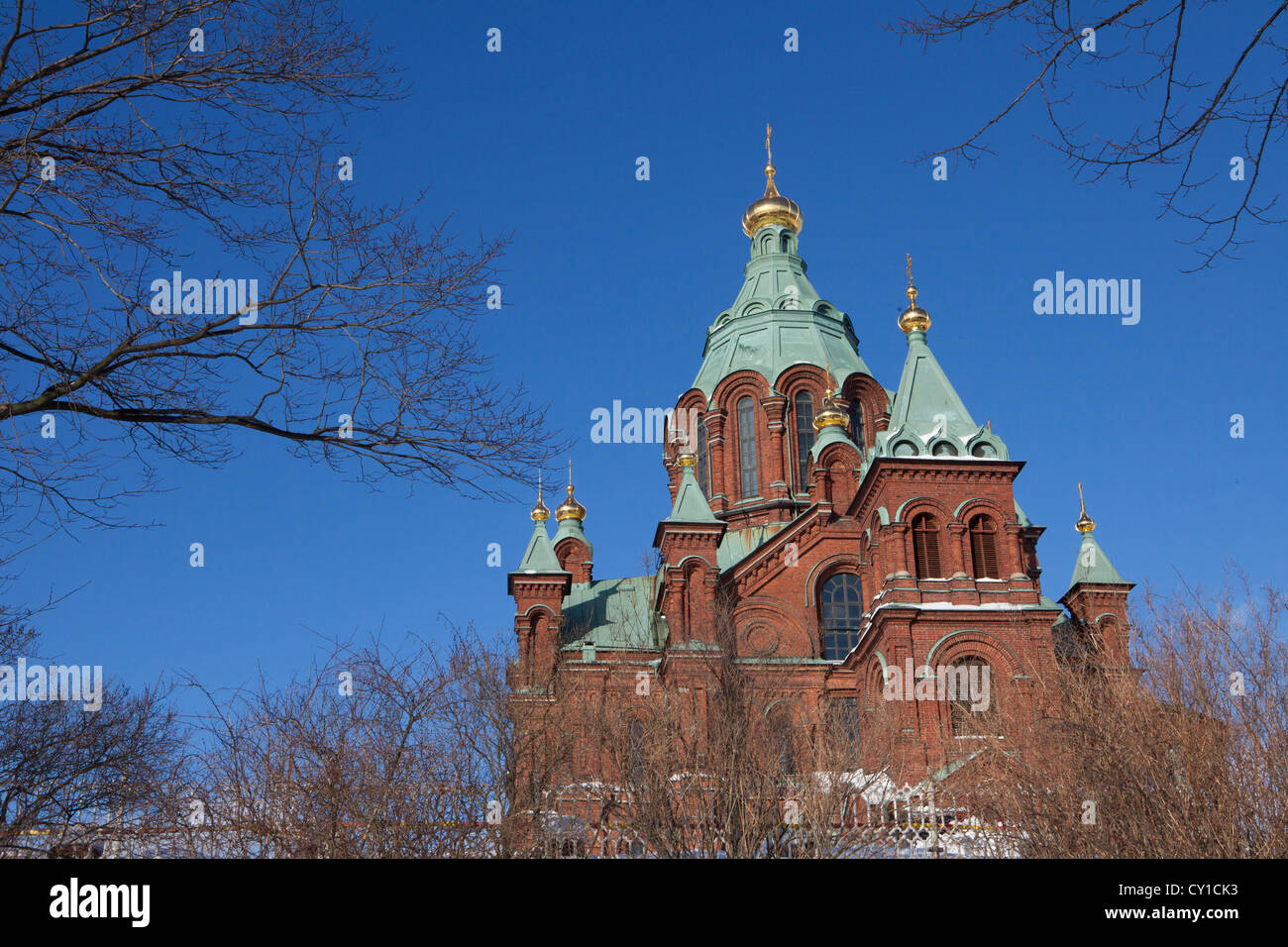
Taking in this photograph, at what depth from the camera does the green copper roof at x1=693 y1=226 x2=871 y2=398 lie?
45562mm

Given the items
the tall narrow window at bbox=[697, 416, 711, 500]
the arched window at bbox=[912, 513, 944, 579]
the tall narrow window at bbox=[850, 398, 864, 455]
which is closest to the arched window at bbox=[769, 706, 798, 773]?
the arched window at bbox=[912, 513, 944, 579]

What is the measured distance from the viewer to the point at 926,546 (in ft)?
106

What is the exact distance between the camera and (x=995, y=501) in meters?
32.7

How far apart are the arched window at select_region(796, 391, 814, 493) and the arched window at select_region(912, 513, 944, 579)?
10411 millimetres

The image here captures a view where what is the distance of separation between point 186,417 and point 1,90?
2.37 m

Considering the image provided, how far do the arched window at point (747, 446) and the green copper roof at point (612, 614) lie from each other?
5509 mm

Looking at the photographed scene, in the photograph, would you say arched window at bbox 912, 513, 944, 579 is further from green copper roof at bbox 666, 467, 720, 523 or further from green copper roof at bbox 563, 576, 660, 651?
green copper roof at bbox 563, 576, 660, 651

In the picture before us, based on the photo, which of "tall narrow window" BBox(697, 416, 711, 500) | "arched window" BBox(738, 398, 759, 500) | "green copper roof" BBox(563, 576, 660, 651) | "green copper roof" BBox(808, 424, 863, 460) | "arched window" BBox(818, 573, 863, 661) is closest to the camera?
"arched window" BBox(818, 573, 863, 661)

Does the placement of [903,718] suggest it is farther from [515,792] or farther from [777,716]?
[515,792]

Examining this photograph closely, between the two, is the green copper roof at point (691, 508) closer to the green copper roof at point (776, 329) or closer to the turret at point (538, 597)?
the turret at point (538, 597)

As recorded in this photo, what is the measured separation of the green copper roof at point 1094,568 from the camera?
3681cm

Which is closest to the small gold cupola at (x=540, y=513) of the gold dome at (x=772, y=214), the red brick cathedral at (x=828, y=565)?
the red brick cathedral at (x=828, y=565)
